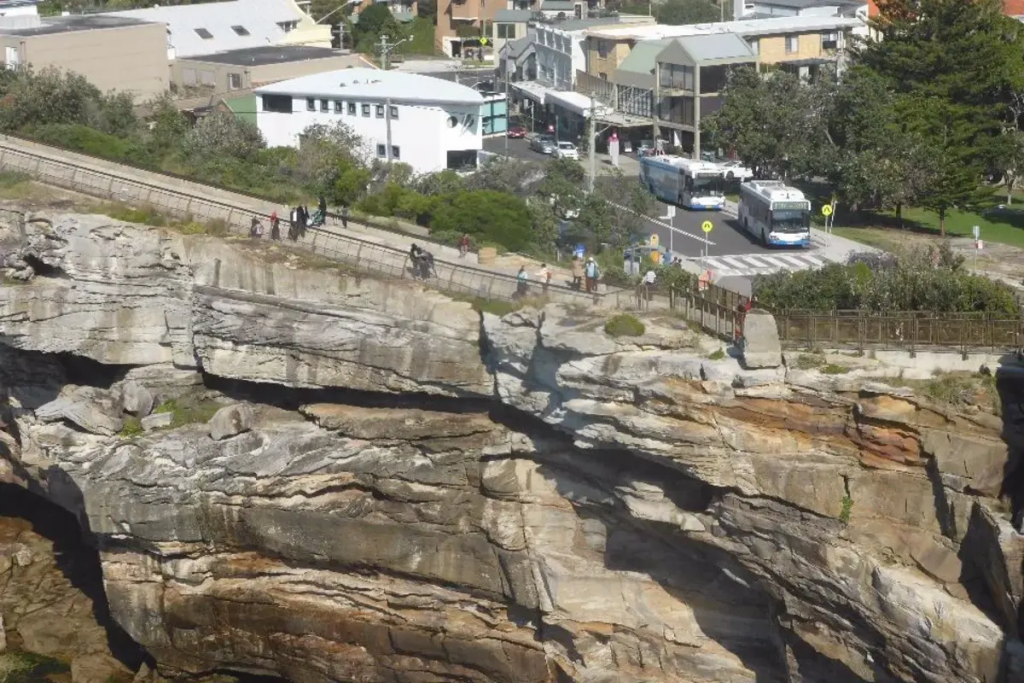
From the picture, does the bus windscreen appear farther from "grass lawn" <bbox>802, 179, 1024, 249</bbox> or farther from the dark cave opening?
the dark cave opening

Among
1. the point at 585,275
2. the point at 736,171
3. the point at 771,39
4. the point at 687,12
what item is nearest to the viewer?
the point at 585,275

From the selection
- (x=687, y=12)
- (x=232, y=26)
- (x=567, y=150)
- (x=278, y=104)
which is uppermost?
(x=687, y=12)

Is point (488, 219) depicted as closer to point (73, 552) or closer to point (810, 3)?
point (73, 552)

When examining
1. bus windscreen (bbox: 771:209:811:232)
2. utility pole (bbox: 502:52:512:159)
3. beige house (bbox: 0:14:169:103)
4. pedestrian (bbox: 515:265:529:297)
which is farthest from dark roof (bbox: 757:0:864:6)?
pedestrian (bbox: 515:265:529:297)

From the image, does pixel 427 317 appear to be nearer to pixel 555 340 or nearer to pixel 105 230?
pixel 555 340

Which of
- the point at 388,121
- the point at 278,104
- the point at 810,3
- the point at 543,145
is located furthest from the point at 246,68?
the point at 810,3

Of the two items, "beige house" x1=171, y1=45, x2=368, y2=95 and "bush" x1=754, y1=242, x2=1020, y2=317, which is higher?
"beige house" x1=171, y1=45, x2=368, y2=95

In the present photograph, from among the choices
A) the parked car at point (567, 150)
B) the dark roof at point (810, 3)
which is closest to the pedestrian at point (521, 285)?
the parked car at point (567, 150)
